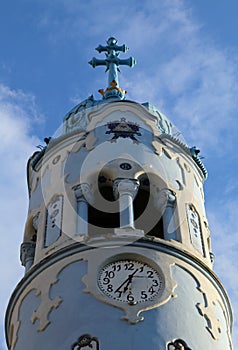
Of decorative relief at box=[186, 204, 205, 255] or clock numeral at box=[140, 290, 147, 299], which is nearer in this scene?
clock numeral at box=[140, 290, 147, 299]

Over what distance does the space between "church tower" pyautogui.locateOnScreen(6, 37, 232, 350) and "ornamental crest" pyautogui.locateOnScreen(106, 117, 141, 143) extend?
0.03 m

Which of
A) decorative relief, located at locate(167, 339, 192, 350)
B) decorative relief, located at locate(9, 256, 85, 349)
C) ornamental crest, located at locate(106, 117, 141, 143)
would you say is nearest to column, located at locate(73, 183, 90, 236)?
decorative relief, located at locate(9, 256, 85, 349)

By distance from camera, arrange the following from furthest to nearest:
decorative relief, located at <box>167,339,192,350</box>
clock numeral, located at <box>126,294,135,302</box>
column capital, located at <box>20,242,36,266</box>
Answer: column capital, located at <box>20,242,36,266</box>, clock numeral, located at <box>126,294,135,302</box>, decorative relief, located at <box>167,339,192,350</box>

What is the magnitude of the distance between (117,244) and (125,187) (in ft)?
5.76

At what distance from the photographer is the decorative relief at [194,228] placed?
61.9 feet

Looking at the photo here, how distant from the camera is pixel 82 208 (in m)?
19.1

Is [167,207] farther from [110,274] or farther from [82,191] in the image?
[110,274]

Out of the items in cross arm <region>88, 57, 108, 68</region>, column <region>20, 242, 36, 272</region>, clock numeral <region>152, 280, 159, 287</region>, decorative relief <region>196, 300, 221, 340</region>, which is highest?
cross arm <region>88, 57, 108, 68</region>

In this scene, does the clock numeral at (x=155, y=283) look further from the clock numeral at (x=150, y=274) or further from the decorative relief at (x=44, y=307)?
the decorative relief at (x=44, y=307)

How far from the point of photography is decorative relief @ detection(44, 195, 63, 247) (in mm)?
18812

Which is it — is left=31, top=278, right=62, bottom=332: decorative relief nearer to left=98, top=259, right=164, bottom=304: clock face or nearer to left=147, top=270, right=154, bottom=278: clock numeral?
left=98, top=259, right=164, bottom=304: clock face

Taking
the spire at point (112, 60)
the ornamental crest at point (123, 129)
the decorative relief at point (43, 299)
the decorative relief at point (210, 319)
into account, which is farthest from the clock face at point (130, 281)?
the spire at point (112, 60)

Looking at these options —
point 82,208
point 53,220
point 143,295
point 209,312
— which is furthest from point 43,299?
point 209,312

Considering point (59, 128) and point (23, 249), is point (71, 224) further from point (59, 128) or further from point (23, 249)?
point (59, 128)
